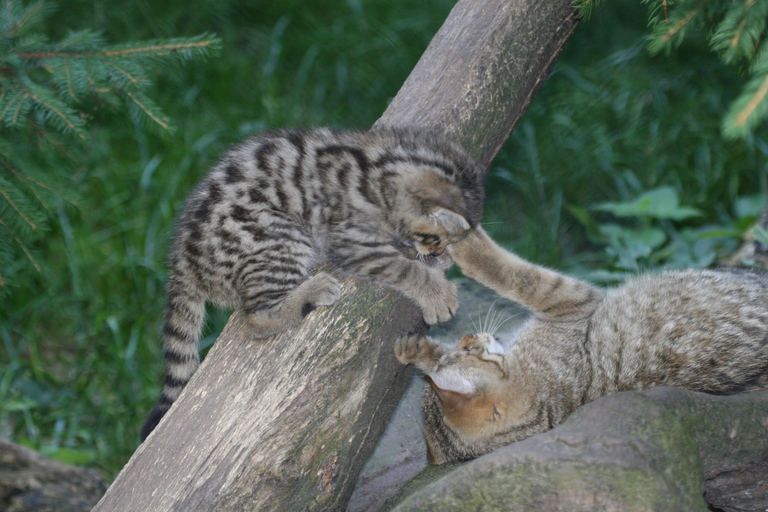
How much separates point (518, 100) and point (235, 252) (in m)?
1.60

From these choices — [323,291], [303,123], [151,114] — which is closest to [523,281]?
[323,291]

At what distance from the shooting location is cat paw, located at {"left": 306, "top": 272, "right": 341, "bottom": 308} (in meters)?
2.85

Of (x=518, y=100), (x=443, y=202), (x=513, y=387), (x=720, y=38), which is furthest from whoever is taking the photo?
(x=518, y=100)

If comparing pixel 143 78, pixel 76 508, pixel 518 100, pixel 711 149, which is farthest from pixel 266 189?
pixel 711 149

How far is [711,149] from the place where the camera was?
5.55 metres

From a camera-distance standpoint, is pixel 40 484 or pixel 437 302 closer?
pixel 437 302

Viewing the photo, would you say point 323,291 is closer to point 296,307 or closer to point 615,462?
point 296,307

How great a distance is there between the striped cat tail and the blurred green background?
4.27ft

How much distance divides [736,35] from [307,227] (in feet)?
6.71

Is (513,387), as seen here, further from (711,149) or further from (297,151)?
(711,149)

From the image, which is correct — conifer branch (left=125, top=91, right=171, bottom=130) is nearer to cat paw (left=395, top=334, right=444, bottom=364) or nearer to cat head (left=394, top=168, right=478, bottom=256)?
cat head (left=394, top=168, right=478, bottom=256)

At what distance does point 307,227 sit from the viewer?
327 cm

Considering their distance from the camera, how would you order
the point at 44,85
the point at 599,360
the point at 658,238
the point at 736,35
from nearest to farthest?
the point at 736,35, the point at 599,360, the point at 44,85, the point at 658,238

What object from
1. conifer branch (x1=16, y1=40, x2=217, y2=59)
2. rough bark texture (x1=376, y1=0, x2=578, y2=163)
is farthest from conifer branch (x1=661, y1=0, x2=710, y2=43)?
conifer branch (x1=16, y1=40, x2=217, y2=59)
